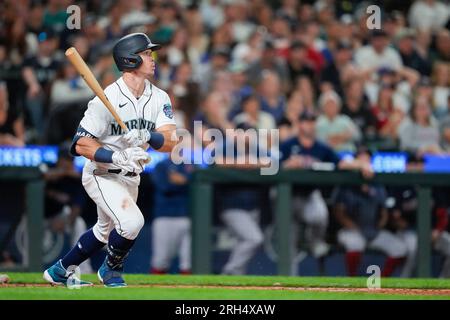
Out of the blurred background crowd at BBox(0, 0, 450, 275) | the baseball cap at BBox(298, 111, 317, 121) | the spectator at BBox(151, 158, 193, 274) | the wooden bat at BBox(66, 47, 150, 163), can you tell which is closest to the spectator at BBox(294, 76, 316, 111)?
the blurred background crowd at BBox(0, 0, 450, 275)

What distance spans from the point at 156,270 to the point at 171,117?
11.3 ft

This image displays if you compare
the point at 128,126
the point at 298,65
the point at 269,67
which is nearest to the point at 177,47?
the point at 269,67

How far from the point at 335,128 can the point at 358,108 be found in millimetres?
637

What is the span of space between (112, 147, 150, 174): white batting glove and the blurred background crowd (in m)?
3.55

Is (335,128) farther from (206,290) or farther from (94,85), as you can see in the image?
(94,85)

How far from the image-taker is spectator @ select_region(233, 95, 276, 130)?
1127 cm

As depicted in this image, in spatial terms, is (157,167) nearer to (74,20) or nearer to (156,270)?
(156,270)

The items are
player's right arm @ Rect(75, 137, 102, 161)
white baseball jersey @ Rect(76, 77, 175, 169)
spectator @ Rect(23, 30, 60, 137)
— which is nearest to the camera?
player's right arm @ Rect(75, 137, 102, 161)

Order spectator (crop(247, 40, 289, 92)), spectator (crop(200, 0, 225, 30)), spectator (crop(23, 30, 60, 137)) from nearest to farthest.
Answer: spectator (crop(23, 30, 60, 137)), spectator (crop(247, 40, 289, 92)), spectator (crop(200, 0, 225, 30))

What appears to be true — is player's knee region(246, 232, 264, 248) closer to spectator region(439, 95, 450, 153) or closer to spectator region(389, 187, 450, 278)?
spectator region(389, 187, 450, 278)

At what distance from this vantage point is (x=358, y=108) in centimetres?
1236

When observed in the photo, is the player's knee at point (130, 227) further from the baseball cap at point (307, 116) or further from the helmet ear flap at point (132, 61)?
the baseball cap at point (307, 116)

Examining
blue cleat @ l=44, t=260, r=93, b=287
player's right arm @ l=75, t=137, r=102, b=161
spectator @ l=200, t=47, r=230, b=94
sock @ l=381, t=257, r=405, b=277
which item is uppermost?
spectator @ l=200, t=47, r=230, b=94

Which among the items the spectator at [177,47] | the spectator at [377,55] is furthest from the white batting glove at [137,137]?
the spectator at [377,55]
